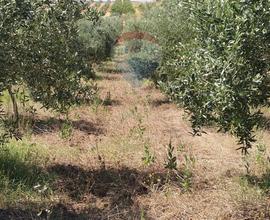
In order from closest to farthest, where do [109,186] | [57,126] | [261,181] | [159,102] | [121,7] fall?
[261,181] < [109,186] < [57,126] < [159,102] < [121,7]

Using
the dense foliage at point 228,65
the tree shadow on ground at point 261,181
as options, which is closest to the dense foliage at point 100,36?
the tree shadow on ground at point 261,181

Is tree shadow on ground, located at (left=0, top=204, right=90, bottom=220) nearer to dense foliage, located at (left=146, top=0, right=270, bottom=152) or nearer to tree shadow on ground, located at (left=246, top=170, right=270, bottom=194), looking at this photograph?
dense foliage, located at (left=146, top=0, right=270, bottom=152)

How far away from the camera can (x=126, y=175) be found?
8766mm

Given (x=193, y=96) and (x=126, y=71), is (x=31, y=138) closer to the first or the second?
(x=193, y=96)

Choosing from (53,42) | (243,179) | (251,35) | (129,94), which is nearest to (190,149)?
(243,179)

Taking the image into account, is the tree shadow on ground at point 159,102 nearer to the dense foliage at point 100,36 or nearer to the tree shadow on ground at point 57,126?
the tree shadow on ground at point 57,126

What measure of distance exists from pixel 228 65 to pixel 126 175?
408 centimetres

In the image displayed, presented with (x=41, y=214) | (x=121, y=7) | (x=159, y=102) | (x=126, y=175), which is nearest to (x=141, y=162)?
(x=126, y=175)

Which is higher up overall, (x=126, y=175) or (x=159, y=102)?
(x=126, y=175)

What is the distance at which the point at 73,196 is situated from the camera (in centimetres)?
784

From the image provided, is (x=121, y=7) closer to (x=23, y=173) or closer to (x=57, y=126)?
(x=57, y=126)

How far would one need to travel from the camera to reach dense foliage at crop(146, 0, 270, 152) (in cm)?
540

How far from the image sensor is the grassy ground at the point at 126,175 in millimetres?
7066

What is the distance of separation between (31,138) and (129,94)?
29.2 ft
